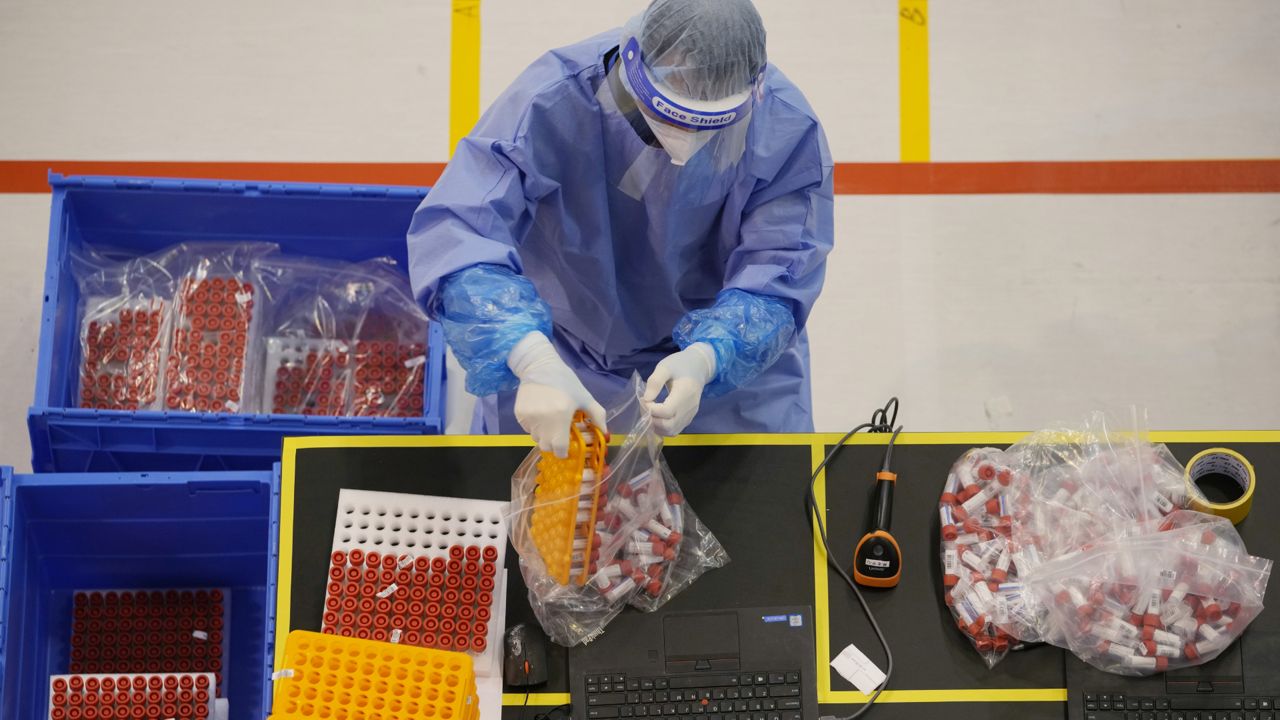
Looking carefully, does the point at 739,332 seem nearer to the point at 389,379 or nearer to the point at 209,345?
the point at 389,379

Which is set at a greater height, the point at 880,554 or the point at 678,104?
the point at 678,104

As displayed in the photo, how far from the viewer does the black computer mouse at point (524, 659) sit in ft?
7.47

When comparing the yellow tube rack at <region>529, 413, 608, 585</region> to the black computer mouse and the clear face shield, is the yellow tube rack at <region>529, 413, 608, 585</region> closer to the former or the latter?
the black computer mouse

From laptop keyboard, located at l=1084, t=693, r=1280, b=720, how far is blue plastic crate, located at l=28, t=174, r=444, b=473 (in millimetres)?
1588

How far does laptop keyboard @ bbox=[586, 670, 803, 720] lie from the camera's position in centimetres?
228

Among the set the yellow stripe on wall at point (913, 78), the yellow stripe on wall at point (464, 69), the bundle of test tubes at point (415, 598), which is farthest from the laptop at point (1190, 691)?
the yellow stripe on wall at point (464, 69)

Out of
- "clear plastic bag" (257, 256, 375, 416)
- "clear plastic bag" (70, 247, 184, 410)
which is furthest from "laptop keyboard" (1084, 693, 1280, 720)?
"clear plastic bag" (70, 247, 184, 410)

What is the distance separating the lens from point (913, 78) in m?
3.98

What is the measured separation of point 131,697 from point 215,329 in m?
0.91

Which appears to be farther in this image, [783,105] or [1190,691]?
[783,105]

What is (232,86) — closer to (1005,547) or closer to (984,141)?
(984,141)

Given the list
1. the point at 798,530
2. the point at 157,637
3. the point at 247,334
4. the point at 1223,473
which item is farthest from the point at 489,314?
the point at 157,637

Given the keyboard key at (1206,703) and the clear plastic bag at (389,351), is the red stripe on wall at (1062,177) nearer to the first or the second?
the clear plastic bag at (389,351)

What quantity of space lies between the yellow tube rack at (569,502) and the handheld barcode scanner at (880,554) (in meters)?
0.50
